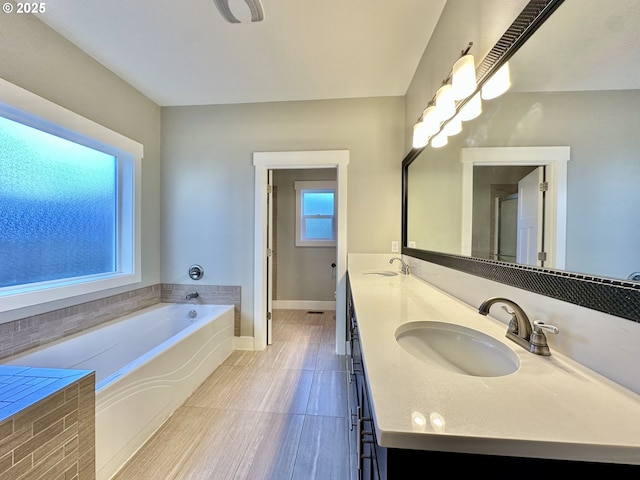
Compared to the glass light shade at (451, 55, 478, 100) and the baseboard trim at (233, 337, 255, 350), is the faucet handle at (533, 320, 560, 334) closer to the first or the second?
the glass light shade at (451, 55, 478, 100)

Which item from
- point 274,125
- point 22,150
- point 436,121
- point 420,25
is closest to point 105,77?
point 22,150

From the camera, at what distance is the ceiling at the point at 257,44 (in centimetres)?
157

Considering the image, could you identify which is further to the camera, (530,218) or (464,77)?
(464,77)

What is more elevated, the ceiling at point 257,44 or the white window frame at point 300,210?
the ceiling at point 257,44

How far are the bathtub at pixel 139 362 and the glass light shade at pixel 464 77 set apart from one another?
229 cm

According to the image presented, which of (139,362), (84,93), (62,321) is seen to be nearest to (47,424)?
(139,362)

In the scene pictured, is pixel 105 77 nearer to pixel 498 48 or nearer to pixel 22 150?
pixel 22 150

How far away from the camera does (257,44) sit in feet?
Result: 6.11

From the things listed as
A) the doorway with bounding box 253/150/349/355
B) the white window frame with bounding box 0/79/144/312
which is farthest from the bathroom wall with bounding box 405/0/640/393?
the white window frame with bounding box 0/79/144/312

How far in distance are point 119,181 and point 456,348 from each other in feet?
9.64

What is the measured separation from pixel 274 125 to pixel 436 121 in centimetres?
167

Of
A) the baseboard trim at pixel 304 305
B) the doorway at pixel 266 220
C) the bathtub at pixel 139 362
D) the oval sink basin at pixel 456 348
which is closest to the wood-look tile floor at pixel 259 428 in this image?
the bathtub at pixel 139 362

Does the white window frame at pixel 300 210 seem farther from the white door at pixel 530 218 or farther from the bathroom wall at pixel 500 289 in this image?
the white door at pixel 530 218

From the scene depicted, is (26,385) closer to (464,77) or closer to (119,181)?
(119,181)
